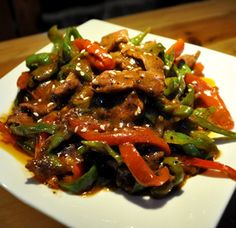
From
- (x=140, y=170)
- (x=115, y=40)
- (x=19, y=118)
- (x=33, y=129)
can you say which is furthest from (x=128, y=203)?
(x=115, y=40)

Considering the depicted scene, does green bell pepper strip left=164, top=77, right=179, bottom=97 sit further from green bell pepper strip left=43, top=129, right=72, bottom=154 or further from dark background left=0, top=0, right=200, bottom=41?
dark background left=0, top=0, right=200, bottom=41

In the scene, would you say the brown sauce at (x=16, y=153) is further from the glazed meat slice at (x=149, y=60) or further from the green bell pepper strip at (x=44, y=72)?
the glazed meat slice at (x=149, y=60)

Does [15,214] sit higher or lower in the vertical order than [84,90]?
lower

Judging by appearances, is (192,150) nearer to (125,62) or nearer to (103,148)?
(103,148)

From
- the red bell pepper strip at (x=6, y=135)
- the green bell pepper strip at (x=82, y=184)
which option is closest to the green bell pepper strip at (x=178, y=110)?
the green bell pepper strip at (x=82, y=184)

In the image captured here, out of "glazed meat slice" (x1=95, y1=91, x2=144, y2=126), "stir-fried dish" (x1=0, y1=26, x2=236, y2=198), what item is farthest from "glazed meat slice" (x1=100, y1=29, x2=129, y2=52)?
"glazed meat slice" (x1=95, y1=91, x2=144, y2=126)

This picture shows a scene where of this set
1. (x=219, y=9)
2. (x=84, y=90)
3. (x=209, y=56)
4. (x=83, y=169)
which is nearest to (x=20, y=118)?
(x=84, y=90)

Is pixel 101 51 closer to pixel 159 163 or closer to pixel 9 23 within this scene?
pixel 159 163
